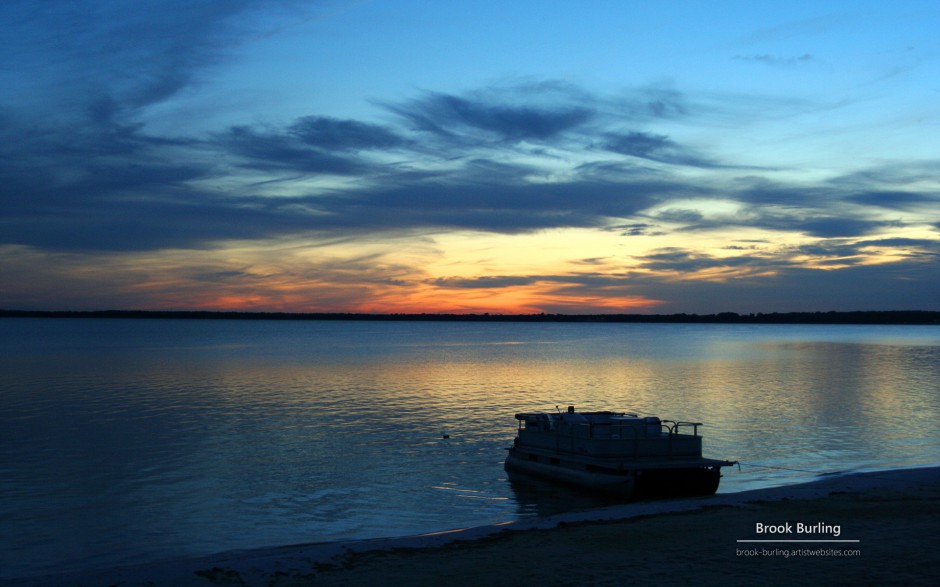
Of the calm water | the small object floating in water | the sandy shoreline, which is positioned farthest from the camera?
the small object floating in water

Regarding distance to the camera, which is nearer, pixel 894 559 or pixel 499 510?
pixel 894 559

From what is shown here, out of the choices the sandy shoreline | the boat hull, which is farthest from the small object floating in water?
the sandy shoreline

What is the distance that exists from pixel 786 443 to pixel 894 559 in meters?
20.9

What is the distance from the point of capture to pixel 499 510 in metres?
22.0

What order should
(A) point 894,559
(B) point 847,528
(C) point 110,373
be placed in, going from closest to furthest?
1. (A) point 894,559
2. (B) point 847,528
3. (C) point 110,373

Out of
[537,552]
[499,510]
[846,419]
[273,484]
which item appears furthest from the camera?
[846,419]

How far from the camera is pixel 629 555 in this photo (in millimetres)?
14398

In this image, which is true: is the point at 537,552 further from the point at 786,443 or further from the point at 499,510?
the point at 786,443

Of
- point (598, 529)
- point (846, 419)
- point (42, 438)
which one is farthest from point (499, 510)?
point (846, 419)

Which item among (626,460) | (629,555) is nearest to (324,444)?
(626,460)

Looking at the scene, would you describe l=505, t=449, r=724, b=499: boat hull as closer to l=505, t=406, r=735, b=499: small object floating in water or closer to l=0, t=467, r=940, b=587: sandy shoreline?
l=505, t=406, r=735, b=499: small object floating in water

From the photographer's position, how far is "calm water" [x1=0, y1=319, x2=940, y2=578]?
65.9ft

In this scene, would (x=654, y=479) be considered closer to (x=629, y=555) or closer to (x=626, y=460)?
(x=626, y=460)

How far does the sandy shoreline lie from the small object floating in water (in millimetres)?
3308
